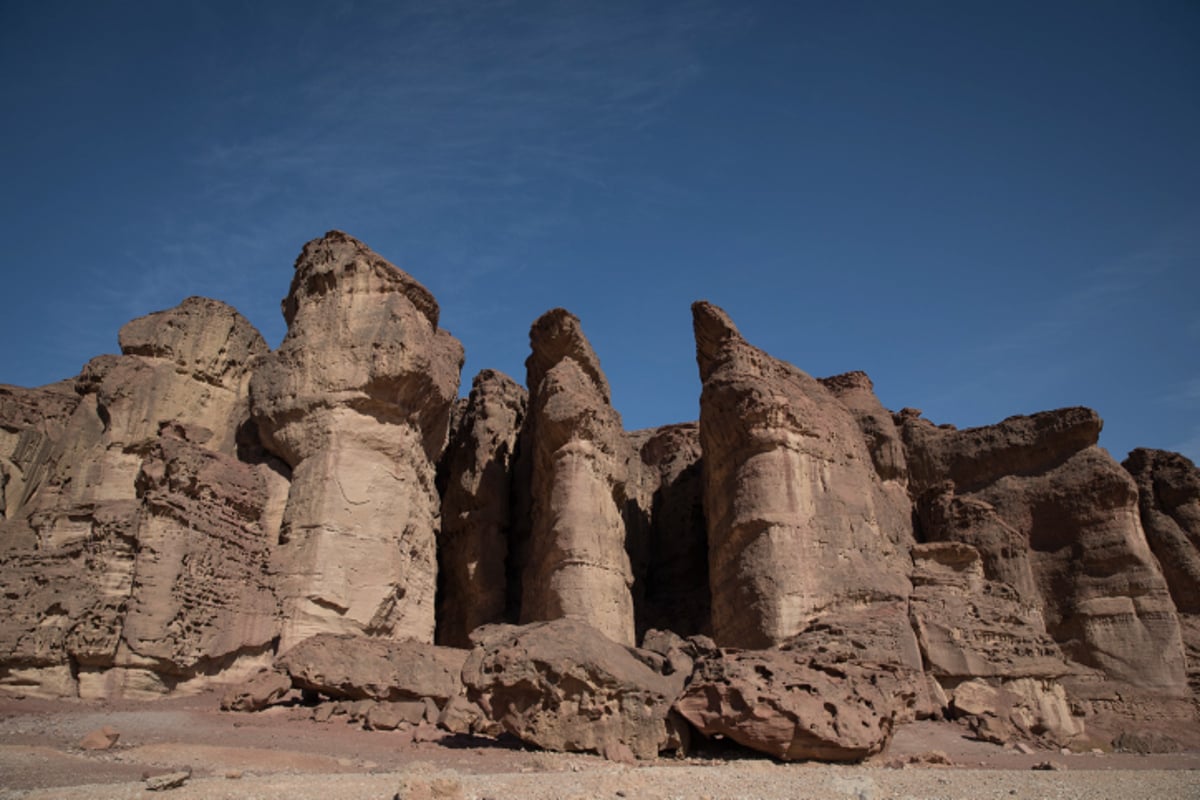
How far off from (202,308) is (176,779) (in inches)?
607

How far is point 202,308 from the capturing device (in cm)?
2056

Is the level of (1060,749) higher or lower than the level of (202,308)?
lower

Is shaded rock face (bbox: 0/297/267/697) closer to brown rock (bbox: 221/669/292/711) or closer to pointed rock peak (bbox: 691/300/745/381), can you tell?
brown rock (bbox: 221/669/292/711)

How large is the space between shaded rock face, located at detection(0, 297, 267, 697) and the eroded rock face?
675 cm

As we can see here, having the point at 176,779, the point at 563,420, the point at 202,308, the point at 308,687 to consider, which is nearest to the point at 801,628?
the point at 563,420

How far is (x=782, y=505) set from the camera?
19.2m

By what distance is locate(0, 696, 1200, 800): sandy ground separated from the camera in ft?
23.9

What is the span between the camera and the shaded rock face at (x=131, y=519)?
46.9 ft

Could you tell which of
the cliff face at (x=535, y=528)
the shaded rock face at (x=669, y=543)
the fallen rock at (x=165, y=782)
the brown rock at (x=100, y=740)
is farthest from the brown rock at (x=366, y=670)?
the shaded rock face at (x=669, y=543)

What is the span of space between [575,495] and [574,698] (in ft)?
36.5

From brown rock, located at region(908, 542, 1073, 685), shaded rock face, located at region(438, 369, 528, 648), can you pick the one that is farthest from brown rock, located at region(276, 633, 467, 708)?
brown rock, located at region(908, 542, 1073, 685)

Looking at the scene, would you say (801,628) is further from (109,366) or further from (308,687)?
(109,366)

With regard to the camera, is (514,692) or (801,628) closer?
(514,692)

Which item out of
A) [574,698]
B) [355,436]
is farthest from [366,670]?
[355,436]
